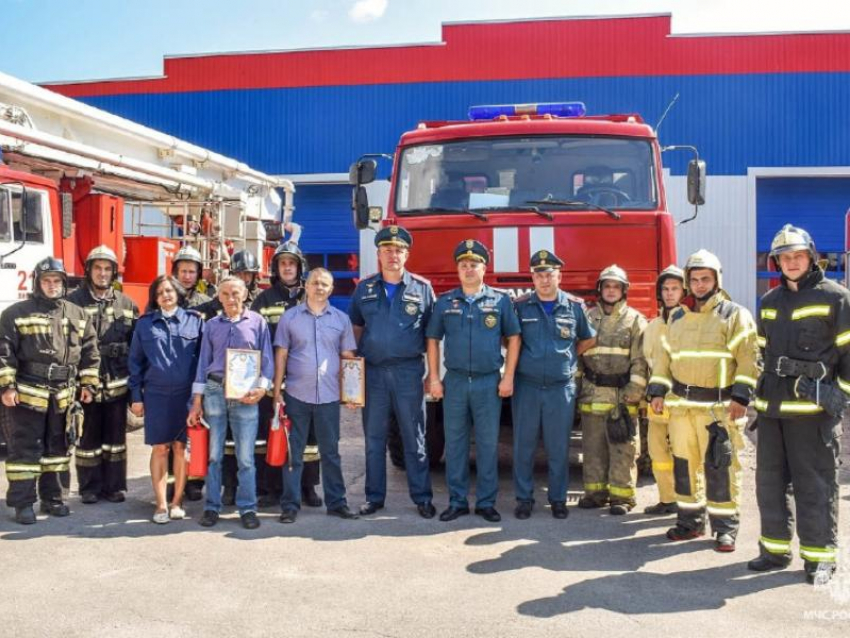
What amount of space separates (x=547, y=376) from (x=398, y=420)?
108 cm

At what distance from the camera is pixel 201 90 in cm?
2062

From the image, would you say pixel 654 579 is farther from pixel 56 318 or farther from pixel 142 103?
pixel 142 103

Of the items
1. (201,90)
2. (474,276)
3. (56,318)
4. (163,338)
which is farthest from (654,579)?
(201,90)

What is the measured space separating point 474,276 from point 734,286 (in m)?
13.9

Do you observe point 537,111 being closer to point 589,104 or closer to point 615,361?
point 615,361

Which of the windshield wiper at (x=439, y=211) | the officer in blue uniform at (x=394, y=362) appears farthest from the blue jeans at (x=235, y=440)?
the windshield wiper at (x=439, y=211)

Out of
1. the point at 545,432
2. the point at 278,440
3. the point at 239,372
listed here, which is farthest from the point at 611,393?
the point at 239,372

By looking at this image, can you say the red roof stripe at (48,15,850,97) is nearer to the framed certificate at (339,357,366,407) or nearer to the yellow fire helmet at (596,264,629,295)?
the yellow fire helmet at (596,264,629,295)

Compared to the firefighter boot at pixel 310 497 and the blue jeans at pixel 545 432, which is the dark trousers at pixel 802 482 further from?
the firefighter boot at pixel 310 497

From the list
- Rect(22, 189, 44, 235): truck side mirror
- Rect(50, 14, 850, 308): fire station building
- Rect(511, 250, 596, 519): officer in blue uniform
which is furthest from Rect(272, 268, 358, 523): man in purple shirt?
Rect(50, 14, 850, 308): fire station building

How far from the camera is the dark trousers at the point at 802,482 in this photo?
14.3 feet

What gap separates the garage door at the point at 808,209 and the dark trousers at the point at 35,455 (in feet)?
53.9

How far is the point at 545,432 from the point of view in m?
5.73

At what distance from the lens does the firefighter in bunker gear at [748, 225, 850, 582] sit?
433 cm
